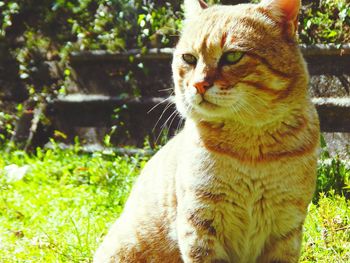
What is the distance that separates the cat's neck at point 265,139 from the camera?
2.44 m

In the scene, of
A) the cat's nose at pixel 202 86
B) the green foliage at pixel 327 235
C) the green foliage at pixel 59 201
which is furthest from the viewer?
the green foliage at pixel 59 201

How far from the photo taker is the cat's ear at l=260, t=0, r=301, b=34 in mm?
2428

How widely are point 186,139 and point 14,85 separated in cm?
387

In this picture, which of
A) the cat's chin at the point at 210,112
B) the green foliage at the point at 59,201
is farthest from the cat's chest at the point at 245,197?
the green foliage at the point at 59,201

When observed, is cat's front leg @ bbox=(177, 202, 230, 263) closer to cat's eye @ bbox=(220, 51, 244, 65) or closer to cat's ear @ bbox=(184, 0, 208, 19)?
cat's eye @ bbox=(220, 51, 244, 65)

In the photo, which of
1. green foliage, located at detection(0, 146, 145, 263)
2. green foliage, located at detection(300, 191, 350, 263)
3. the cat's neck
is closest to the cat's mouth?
the cat's neck

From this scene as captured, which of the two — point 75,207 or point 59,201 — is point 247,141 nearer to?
point 75,207

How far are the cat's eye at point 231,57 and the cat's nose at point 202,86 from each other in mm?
130

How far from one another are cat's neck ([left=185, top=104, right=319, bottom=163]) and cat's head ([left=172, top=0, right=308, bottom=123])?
0.06 m

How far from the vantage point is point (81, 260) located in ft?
10.6

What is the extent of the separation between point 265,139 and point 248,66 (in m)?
0.35

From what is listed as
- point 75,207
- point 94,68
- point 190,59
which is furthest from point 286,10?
point 94,68

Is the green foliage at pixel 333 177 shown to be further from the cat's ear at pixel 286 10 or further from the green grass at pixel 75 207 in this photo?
the cat's ear at pixel 286 10

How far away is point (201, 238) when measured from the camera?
243cm
